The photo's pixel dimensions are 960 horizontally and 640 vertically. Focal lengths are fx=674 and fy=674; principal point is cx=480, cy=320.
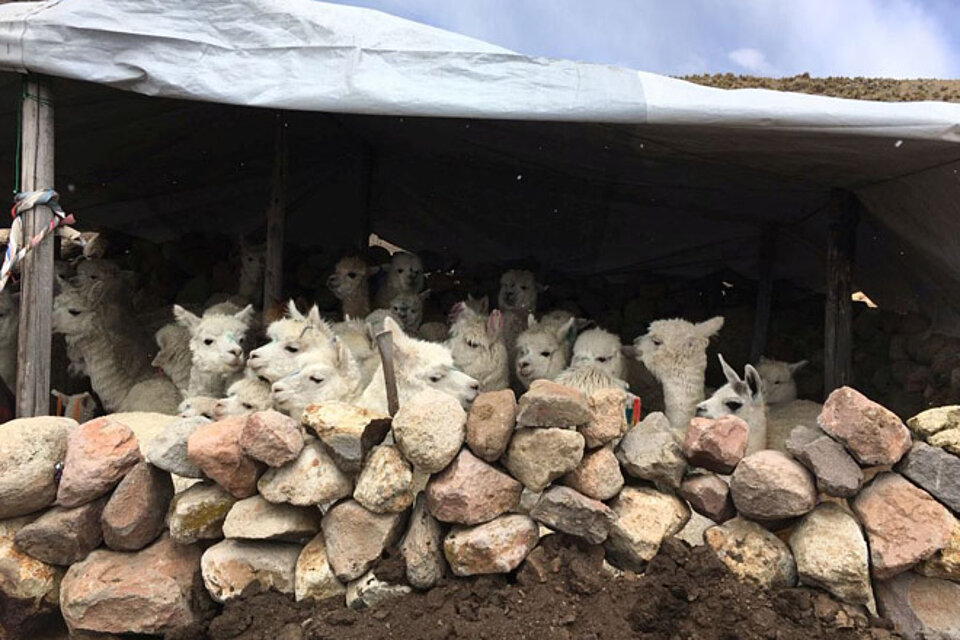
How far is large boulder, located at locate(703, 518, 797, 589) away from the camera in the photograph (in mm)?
3109

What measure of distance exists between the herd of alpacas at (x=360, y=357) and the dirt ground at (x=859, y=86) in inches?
590

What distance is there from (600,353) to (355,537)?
2.78m

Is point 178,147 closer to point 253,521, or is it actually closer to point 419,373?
point 419,373

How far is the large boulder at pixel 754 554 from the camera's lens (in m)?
A: 3.11

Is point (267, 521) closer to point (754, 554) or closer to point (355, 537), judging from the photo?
point (355, 537)

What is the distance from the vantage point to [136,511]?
337 centimetres

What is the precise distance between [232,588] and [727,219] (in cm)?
601

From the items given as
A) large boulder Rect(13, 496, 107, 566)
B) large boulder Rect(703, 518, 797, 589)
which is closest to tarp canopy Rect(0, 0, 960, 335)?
large boulder Rect(703, 518, 797, 589)

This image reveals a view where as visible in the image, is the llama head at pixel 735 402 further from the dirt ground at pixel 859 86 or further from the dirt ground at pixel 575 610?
the dirt ground at pixel 859 86

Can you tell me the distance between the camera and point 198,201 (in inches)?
344

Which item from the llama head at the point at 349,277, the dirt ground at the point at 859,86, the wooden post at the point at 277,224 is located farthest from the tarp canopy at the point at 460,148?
the dirt ground at the point at 859,86

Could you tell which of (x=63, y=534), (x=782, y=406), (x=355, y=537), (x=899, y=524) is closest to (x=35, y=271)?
(x=63, y=534)

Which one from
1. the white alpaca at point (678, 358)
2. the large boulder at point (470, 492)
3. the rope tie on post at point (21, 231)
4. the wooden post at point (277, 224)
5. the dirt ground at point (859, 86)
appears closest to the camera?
the large boulder at point (470, 492)

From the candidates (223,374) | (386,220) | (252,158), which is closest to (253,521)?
(223,374)
